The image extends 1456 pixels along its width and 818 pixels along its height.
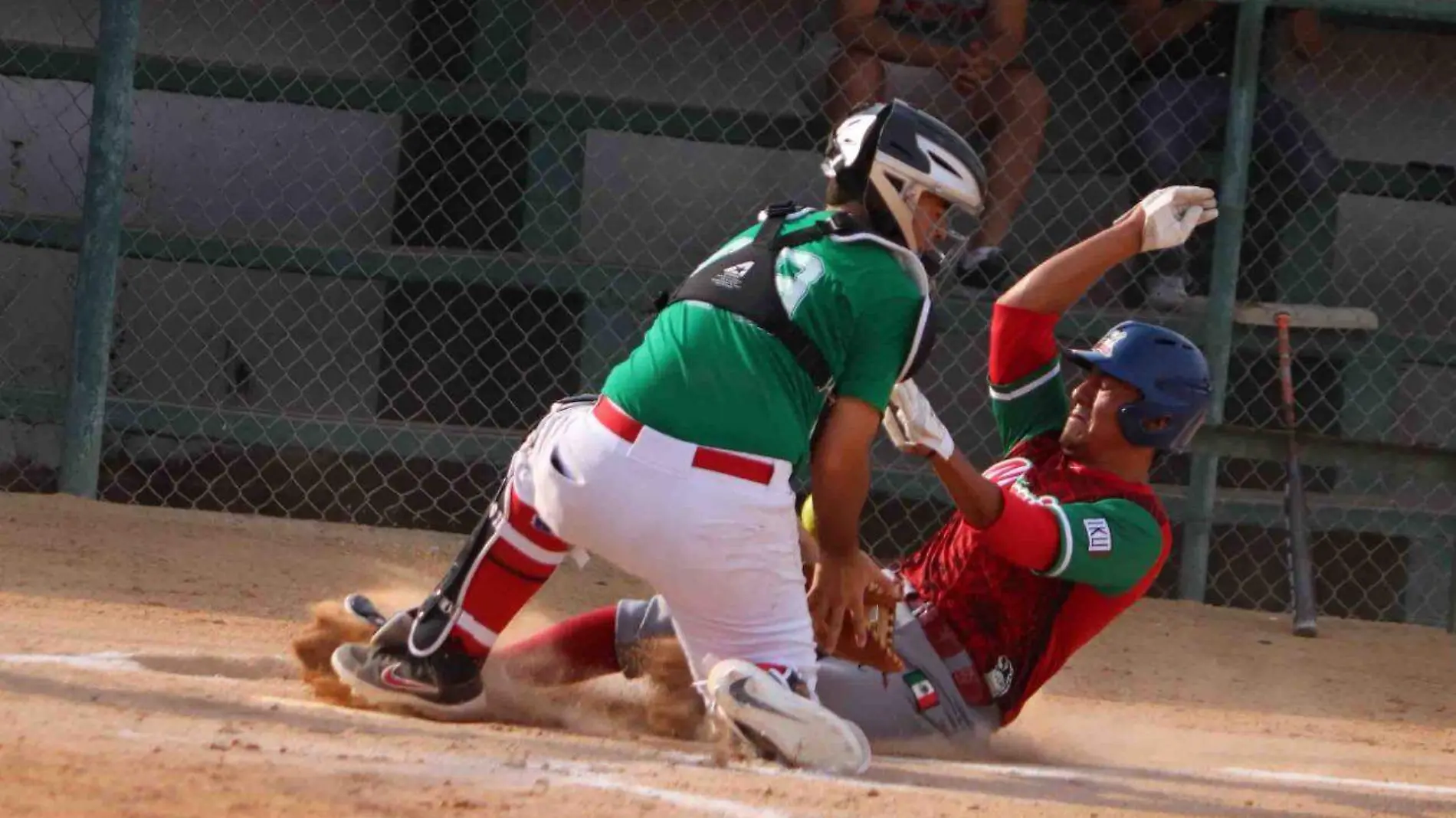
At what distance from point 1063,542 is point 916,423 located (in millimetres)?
386

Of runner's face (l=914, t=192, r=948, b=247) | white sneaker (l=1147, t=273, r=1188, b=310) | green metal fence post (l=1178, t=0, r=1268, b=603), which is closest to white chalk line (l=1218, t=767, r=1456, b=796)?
runner's face (l=914, t=192, r=948, b=247)

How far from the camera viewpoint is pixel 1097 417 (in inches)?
176

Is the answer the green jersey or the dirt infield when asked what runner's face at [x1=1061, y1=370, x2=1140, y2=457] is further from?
the green jersey

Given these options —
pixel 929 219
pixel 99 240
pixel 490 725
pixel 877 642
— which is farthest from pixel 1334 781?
pixel 99 240

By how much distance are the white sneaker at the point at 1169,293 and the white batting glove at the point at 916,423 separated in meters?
3.64

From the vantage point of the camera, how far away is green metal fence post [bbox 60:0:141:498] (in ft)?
23.4

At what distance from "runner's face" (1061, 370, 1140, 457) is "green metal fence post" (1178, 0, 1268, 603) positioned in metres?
2.98

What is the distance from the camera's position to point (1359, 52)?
8.80 meters

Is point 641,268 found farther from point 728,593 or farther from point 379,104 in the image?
point 728,593

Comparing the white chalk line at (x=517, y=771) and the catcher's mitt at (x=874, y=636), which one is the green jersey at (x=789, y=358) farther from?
the white chalk line at (x=517, y=771)

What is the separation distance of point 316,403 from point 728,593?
5102 millimetres

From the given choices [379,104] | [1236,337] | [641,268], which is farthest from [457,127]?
[1236,337]

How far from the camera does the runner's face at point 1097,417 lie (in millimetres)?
4438

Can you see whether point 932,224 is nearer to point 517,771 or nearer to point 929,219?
point 929,219
